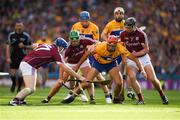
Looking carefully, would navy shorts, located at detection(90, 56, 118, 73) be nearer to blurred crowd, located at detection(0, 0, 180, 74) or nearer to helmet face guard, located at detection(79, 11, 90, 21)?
helmet face guard, located at detection(79, 11, 90, 21)

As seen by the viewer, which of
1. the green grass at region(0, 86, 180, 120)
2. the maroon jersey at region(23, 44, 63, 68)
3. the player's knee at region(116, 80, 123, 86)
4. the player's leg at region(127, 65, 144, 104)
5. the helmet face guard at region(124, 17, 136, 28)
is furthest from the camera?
the player's leg at region(127, 65, 144, 104)

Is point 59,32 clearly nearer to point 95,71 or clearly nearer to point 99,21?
point 99,21

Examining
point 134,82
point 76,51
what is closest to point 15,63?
point 76,51

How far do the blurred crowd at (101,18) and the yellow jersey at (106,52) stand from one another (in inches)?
615

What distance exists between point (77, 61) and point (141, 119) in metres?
7.01

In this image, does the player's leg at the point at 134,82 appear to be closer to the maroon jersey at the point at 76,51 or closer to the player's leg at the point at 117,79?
the player's leg at the point at 117,79

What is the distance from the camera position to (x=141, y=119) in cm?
1559

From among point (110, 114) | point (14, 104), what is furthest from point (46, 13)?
point (110, 114)

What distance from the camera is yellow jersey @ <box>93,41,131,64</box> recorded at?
20.6 m

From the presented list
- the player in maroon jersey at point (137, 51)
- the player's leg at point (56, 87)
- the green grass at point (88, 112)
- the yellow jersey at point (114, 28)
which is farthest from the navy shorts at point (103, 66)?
the yellow jersey at point (114, 28)

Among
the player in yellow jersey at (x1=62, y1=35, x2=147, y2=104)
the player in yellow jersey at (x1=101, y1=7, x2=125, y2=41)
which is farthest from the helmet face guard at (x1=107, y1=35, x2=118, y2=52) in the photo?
the player in yellow jersey at (x1=101, y1=7, x2=125, y2=41)

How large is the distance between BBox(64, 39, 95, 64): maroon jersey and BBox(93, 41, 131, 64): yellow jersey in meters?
1.10

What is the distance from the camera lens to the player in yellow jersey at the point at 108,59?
2056 centimetres

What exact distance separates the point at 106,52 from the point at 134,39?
1.16 metres
